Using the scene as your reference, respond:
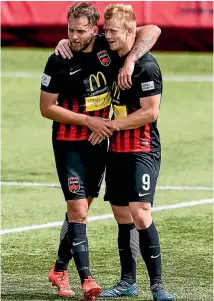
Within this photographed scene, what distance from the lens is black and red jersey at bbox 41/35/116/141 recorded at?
7840mm

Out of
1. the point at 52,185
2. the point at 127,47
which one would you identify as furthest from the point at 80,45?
the point at 52,185

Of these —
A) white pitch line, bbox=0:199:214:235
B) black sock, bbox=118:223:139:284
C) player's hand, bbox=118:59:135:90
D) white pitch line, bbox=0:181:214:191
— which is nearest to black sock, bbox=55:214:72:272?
black sock, bbox=118:223:139:284

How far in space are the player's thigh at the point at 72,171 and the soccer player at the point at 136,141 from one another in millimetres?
164

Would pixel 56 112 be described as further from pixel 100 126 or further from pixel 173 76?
pixel 173 76

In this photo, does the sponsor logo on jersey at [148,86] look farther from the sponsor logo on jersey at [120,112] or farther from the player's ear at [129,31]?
the player's ear at [129,31]

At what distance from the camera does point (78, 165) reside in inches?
313

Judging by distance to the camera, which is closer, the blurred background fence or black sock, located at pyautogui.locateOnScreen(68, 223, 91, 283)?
black sock, located at pyautogui.locateOnScreen(68, 223, 91, 283)

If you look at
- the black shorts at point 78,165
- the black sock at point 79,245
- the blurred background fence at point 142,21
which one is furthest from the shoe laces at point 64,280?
the blurred background fence at point 142,21

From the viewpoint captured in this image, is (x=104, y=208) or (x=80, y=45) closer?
(x=80, y=45)

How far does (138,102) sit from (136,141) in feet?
0.92

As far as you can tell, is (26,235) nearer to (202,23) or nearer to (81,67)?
→ (81,67)

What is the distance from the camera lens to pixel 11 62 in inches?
944

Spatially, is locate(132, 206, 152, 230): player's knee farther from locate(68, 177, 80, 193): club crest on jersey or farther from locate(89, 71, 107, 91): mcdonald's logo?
locate(89, 71, 107, 91): mcdonald's logo

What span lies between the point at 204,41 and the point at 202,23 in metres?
0.73
